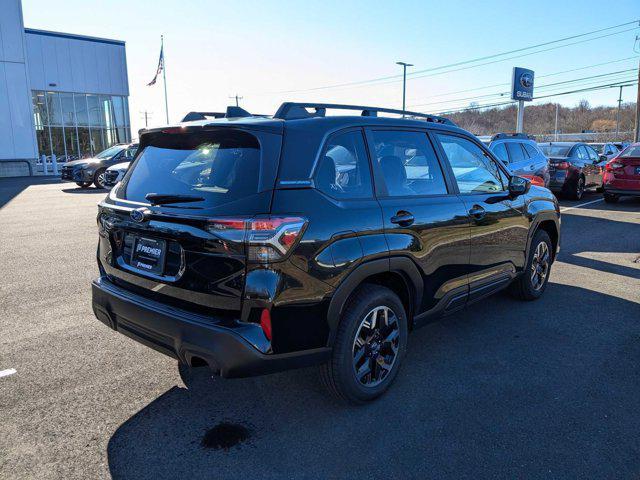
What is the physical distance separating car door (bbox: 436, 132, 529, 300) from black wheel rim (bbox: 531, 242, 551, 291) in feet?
1.48

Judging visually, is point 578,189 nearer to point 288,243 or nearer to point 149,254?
point 288,243

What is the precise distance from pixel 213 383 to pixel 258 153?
1.72m

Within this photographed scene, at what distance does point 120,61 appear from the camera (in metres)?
36.9

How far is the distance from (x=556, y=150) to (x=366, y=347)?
1363cm

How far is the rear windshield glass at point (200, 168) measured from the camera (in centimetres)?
280

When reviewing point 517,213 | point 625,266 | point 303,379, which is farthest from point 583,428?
point 625,266

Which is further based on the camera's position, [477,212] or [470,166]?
[470,166]

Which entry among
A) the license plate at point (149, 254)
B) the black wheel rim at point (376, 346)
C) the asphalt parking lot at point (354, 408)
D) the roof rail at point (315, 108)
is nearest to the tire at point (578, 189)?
the asphalt parking lot at point (354, 408)

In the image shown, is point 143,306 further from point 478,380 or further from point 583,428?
point 583,428

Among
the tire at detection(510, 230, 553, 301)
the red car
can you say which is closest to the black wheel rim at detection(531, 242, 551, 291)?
the tire at detection(510, 230, 553, 301)

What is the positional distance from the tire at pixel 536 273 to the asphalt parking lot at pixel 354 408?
180 millimetres

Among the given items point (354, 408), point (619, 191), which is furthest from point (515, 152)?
point (354, 408)

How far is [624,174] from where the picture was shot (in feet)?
42.1

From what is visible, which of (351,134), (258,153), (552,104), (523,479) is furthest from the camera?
(552,104)
